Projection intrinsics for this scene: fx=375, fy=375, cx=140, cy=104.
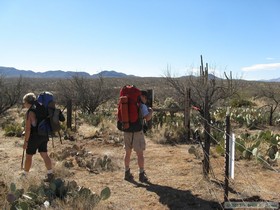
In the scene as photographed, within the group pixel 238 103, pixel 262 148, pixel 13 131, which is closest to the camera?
pixel 262 148

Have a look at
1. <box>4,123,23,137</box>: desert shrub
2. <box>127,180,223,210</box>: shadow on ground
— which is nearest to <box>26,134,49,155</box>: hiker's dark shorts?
<box>127,180,223,210</box>: shadow on ground

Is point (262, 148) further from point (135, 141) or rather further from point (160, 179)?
point (135, 141)

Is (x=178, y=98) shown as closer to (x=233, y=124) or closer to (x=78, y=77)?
(x=233, y=124)

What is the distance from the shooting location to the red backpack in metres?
6.42

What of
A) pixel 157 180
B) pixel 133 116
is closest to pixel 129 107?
pixel 133 116

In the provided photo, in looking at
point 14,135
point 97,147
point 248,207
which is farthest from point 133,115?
point 14,135

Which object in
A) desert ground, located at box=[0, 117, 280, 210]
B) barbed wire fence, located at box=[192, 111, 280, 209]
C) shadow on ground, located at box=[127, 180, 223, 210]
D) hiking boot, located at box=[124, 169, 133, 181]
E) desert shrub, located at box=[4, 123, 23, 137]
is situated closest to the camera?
barbed wire fence, located at box=[192, 111, 280, 209]

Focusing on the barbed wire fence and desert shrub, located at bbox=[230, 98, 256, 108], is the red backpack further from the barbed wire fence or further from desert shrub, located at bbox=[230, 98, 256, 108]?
desert shrub, located at bbox=[230, 98, 256, 108]

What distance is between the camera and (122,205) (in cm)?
562

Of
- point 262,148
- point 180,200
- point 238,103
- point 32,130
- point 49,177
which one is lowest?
point 180,200

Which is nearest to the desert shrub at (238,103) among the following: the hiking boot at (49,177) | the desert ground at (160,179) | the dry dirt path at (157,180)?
the desert ground at (160,179)

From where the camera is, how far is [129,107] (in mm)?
6465

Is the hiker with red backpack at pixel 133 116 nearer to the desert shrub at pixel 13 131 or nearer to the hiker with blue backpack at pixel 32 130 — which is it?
the hiker with blue backpack at pixel 32 130

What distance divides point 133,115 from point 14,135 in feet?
23.2
